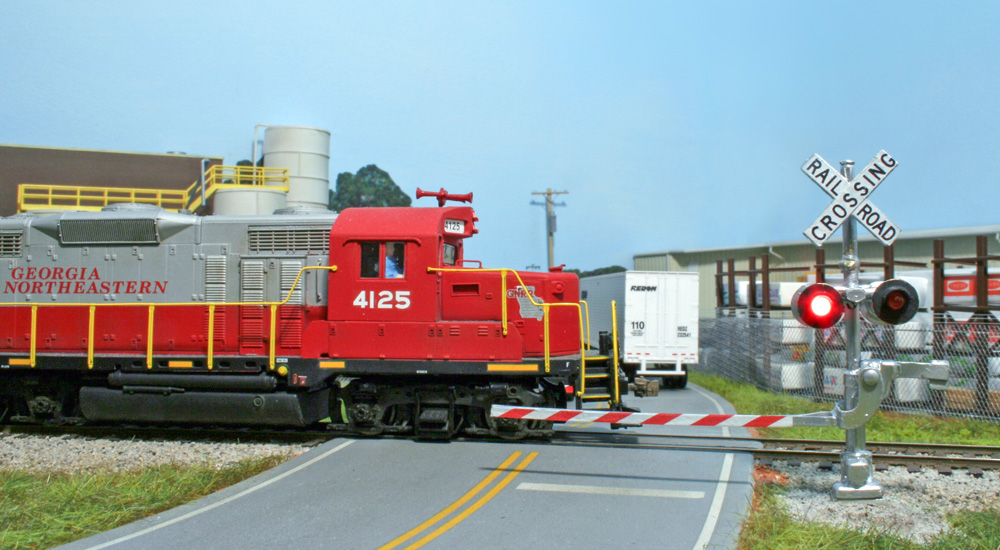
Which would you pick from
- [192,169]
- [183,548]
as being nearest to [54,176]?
[192,169]

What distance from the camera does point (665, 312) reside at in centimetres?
1734

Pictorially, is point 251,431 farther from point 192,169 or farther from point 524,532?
point 192,169

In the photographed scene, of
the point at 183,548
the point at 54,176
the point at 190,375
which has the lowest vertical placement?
the point at 183,548

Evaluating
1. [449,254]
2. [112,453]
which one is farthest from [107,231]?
[449,254]

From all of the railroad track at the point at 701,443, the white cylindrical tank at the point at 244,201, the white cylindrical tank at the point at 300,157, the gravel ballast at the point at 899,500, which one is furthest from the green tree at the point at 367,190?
the gravel ballast at the point at 899,500

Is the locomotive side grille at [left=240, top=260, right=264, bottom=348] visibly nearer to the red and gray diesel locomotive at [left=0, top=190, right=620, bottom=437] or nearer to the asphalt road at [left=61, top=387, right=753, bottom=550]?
the red and gray diesel locomotive at [left=0, top=190, right=620, bottom=437]

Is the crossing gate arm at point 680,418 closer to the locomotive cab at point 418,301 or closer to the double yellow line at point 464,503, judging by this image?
the double yellow line at point 464,503

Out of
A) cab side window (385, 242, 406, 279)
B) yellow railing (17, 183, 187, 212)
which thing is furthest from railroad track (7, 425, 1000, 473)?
yellow railing (17, 183, 187, 212)

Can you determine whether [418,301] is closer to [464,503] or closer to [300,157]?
[464,503]

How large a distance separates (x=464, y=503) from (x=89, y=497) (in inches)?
146

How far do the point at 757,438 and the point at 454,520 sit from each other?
521cm

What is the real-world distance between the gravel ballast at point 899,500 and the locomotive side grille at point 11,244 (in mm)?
11456

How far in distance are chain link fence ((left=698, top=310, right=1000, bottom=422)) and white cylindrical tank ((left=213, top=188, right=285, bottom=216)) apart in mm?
17713

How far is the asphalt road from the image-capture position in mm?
5812
